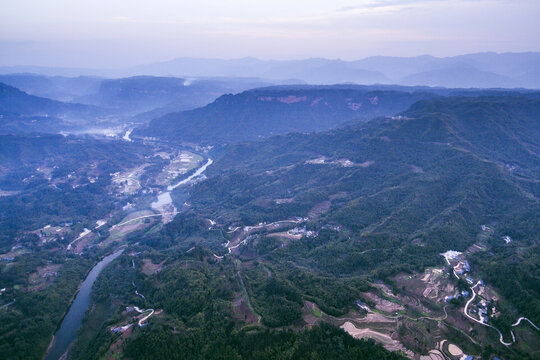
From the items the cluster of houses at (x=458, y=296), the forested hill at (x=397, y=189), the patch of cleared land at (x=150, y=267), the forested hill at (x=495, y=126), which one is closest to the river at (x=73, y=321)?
the patch of cleared land at (x=150, y=267)

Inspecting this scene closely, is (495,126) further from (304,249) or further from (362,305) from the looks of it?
(362,305)

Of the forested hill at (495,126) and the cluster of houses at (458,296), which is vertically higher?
the forested hill at (495,126)

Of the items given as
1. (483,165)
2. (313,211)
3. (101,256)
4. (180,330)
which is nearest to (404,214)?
(313,211)

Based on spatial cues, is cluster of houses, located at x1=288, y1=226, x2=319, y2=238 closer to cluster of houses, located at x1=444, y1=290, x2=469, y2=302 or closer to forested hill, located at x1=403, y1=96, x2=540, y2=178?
cluster of houses, located at x1=444, y1=290, x2=469, y2=302

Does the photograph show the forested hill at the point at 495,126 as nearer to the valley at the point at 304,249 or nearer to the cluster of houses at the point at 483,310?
the valley at the point at 304,249

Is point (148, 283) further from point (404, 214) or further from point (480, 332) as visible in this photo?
point (404, 214)

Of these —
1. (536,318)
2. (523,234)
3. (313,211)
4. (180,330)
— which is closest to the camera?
(536,318)

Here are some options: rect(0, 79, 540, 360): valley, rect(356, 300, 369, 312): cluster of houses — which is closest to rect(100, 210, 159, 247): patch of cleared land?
rect(0, 79, 540, 360): valley

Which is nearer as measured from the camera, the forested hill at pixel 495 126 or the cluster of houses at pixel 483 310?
the cluster of houses at pixel 483 310

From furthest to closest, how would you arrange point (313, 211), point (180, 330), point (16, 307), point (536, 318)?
1. point (313, 211)
2. point (16, 307)
3. point (180, 330)
4. point (536, 318)
